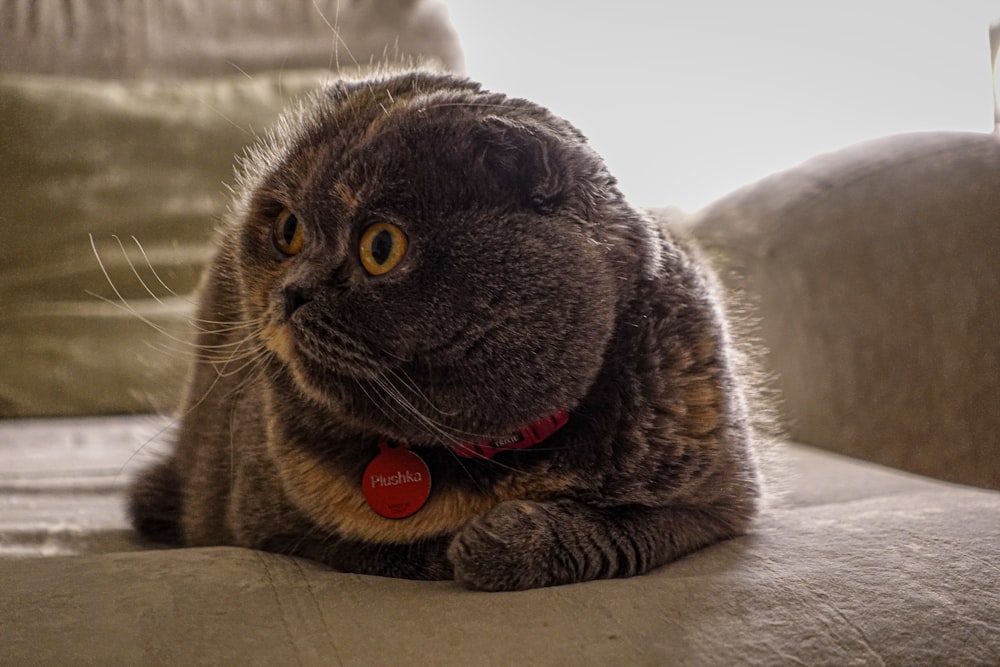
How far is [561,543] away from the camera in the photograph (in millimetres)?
759

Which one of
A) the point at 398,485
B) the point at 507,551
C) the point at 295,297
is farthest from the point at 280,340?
the point at 507,551

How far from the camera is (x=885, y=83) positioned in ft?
6.18

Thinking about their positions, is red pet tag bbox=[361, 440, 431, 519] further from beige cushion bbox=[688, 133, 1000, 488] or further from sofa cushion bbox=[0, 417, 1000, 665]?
beige cushion bbox=[688, 133, 1000, 488]

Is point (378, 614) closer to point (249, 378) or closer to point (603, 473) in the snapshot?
point (603, 473)

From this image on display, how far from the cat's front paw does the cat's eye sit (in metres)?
0.24

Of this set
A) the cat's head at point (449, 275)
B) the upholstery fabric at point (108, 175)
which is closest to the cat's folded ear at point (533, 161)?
the cat's head at point (449, 275)

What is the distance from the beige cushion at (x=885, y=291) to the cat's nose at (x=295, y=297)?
941 millimetres

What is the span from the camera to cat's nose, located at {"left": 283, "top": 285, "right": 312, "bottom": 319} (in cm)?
75

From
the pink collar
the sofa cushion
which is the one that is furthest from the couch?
the pink collar

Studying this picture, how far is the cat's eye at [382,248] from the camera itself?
744 millimetres

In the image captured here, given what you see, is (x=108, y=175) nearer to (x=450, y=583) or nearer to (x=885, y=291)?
(x=450, y=583)

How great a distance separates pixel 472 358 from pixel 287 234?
250mm

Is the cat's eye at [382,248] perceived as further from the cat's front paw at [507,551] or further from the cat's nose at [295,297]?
the cat's front paw at [507,551]

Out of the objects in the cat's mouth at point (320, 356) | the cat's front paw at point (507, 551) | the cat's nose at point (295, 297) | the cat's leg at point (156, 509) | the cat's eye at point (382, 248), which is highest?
the cat's eye at point (382, 248)
